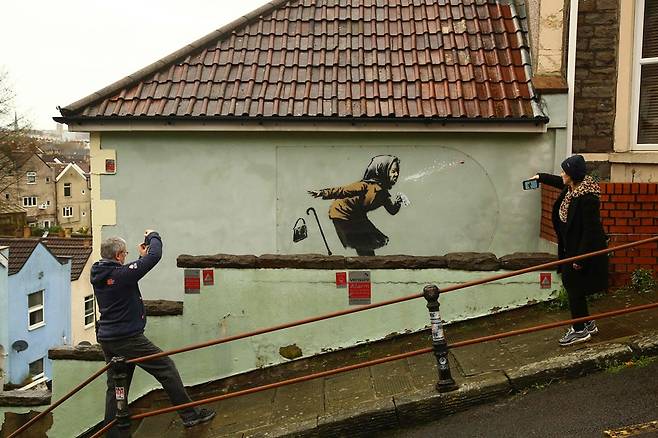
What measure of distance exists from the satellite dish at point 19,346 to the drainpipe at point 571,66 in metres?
22.4

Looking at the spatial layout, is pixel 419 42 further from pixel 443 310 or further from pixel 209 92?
pixel 443 310

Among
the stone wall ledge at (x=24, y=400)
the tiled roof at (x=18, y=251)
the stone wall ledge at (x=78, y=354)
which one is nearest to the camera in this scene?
the stone wall ledge at (x=78, y=354)

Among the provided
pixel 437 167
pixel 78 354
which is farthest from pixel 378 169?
pixel 78 354

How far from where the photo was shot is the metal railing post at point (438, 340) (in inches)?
191

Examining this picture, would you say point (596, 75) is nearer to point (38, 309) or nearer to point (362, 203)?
point (362, 203)

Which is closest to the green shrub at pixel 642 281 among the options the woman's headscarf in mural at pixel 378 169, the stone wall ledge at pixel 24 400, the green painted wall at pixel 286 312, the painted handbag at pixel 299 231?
the green painted wall at pixel 286 312

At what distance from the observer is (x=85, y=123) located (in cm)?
845

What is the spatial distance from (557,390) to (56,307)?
26517 mm

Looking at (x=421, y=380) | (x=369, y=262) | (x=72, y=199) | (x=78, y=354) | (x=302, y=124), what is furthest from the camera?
(x=72, y=199)

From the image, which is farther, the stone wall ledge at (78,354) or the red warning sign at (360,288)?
the red warning sign at (360,288)

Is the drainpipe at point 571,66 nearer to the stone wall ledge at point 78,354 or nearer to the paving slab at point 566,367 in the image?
the paving slab at point 566,367

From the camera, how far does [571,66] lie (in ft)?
26.2

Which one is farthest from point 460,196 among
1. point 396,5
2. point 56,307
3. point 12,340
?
point 56,307

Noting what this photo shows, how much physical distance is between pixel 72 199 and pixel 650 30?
7267 centimetres
